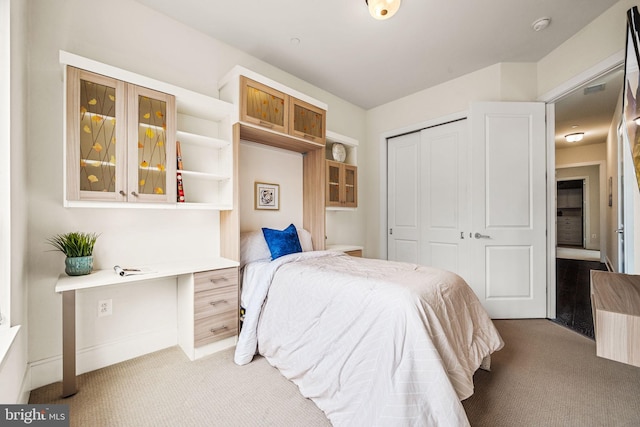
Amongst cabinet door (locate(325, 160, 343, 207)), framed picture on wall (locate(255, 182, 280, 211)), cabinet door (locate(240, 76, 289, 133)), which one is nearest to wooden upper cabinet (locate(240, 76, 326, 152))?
cabinet door (locate(240, 76, 289, 133))

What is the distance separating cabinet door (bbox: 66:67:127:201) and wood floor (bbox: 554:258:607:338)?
430 centimetres

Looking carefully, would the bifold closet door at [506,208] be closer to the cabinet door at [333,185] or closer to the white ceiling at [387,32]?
the white ceiling at [387,32]

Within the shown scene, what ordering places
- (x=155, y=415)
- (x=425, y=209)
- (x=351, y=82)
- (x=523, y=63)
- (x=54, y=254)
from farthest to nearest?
(x=425, y=209)
(x=351, y=82)
(x=523, y=63)
(x=54, y=254)
(x=155, y=415)

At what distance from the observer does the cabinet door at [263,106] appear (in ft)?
7.82

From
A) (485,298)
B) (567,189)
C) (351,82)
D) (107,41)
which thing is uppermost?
(351,82)

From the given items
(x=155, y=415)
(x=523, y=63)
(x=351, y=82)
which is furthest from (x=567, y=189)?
(x=155, y=415)

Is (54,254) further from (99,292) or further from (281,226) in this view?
(281,226)

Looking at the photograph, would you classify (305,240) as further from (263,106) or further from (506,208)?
(506,208)

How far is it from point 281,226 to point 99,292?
5.64ft

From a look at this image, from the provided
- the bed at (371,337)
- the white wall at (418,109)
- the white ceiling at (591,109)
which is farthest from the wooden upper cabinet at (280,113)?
the white ceiling at (591,109)

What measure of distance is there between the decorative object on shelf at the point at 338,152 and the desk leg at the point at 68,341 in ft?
9.37

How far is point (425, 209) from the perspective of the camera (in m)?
3.70

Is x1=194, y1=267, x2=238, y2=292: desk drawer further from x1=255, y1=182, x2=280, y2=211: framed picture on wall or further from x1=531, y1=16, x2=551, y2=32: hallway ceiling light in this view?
x1=531, y1=16, x2=551, y2=32: hallway ceiling light

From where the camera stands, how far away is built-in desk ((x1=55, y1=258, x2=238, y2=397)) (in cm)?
163
